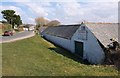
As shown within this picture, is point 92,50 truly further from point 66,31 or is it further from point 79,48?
point 66,31

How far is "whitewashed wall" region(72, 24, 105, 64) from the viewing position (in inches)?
830

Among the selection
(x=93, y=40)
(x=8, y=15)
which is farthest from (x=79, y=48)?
(x=8, y=15)

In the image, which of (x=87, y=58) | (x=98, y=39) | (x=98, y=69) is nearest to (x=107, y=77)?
(x=98, y=69)

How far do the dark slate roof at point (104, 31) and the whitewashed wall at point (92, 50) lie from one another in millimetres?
510

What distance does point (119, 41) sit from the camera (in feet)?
71.9

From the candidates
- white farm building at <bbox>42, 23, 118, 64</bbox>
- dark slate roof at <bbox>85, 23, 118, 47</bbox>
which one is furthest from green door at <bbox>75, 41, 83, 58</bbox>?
dark slate roof at <bbox>85, 23, 118, 47</bbox>

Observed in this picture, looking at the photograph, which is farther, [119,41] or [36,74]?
[119,41]

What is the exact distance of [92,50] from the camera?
2286 cm

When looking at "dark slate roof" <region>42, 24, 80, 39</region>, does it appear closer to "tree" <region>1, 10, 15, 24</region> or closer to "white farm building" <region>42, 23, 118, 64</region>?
"white farm building" <region>42, 23, 118, 64</region>

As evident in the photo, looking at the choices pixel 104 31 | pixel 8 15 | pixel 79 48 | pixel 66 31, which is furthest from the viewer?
pixel 8 15

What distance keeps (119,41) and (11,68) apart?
471 inches

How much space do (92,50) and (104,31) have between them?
9.59 ft

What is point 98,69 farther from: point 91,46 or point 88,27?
A: point 88,27

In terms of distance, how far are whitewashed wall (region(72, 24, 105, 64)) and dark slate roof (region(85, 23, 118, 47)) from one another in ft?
1.67
